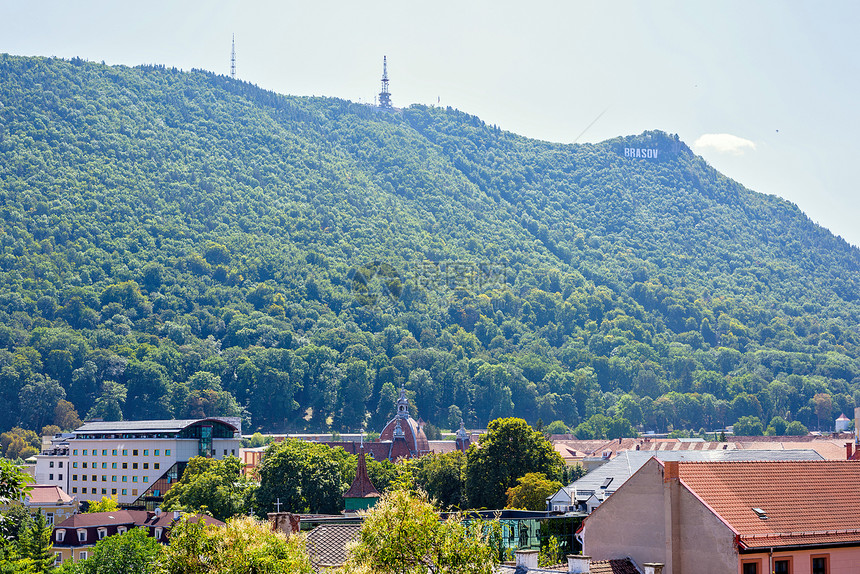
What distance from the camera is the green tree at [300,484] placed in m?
80.6

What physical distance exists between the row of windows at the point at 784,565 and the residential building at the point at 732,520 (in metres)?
0.02

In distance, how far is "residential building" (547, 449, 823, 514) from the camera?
59812 millimetres

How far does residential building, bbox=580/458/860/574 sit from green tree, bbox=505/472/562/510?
1672 inches

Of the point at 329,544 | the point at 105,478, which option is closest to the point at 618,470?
the point at 329,544

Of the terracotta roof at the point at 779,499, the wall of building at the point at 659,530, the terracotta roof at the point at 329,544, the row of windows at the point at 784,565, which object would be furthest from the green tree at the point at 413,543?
the terracotta roof at the point at 329,544

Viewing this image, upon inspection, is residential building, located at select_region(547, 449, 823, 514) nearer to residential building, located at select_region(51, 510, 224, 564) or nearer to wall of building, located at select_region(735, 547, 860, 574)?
residential building, located at select_region(51, 510, 224, 564)

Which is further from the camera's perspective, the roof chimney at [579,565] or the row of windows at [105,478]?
the row of windows at [105,478]

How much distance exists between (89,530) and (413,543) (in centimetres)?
6029

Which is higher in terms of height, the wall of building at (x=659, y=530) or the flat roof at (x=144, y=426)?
the wall of building at (x=659, y=530)

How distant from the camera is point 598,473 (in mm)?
69812

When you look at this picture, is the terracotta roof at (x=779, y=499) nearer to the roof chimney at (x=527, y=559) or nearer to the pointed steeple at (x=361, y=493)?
the roof chimney at (x=527, y=559)

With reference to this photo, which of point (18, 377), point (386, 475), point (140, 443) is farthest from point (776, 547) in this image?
point (18, 377)

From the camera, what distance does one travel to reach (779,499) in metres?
27.8

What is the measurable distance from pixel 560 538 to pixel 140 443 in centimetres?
9245
